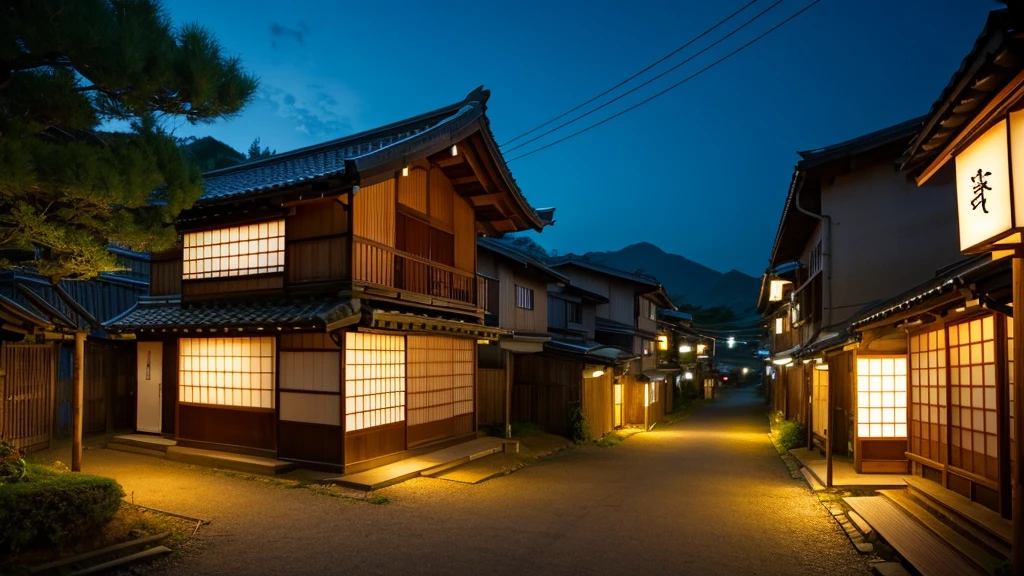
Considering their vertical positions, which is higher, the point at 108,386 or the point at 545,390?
the point at 108,386

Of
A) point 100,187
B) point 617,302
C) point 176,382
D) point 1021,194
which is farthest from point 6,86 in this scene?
point 617,302

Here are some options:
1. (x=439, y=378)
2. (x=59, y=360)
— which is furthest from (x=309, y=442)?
(x=59, y=360)

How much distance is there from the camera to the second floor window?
78.4 ft

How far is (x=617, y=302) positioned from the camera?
32844mm

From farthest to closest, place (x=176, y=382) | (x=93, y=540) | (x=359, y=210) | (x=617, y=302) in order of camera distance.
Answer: (x=617, y=302) < (x=176, y=382) < (x=359, y=210) < (x=93, y=540)

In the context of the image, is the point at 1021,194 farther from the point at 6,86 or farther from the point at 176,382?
the point at 176,382

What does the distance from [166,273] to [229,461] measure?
6.38 meters

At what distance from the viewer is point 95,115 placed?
24.7 ft

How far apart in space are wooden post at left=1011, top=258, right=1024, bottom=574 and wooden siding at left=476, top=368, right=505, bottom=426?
15.8 m

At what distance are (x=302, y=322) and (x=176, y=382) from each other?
566cm

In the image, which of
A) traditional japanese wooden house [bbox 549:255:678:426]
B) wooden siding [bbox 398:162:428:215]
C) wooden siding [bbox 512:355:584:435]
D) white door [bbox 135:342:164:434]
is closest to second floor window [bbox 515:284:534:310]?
wooden siding [bbox 512:355:584:435]

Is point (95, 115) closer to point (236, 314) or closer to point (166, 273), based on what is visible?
point (236, 314)

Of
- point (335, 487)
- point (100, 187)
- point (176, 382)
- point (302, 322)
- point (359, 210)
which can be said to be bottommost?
point (335, 487)

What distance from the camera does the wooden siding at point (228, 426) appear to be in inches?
535
